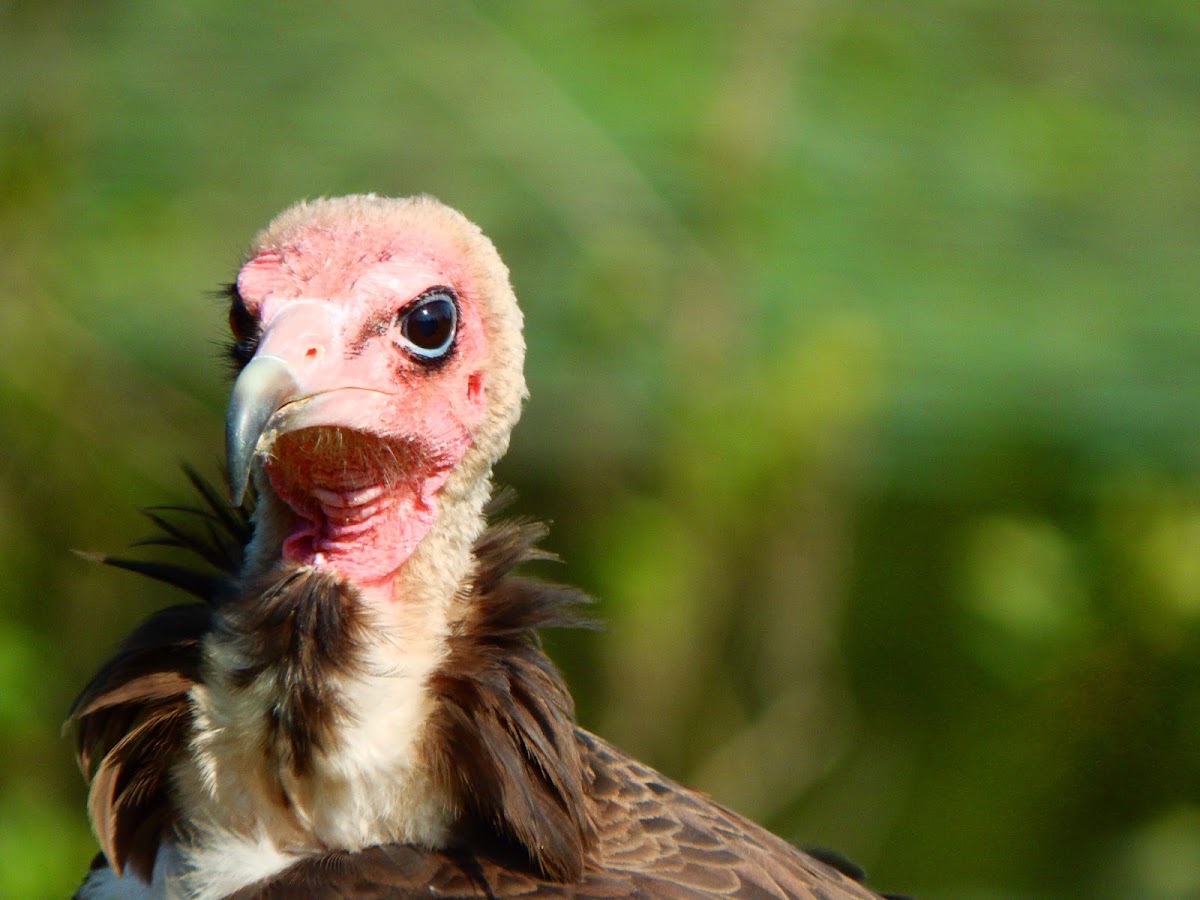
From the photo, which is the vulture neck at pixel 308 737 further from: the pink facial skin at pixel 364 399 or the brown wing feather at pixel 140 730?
the pink facial skin at pixel 364 399

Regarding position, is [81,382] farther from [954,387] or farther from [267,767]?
[954,387]

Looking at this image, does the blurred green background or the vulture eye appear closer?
the vulture eye

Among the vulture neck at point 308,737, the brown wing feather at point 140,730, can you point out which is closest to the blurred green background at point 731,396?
the brown wing feather at point 140,730

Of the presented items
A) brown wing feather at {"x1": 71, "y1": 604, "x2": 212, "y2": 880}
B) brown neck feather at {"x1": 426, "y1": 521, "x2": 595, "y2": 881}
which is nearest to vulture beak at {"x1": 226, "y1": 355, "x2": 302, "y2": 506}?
brown wing feather at {"x1": 71, "y1": 604, "x2": 212, "y2": 880}

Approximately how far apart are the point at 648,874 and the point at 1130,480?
3.21m

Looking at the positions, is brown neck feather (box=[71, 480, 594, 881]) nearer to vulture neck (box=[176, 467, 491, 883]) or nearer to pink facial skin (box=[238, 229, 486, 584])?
vulture neck (box=[176, 467, 491, 883])

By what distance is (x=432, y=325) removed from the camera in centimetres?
272

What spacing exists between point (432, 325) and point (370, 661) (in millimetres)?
570

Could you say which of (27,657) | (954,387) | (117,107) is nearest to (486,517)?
(27,657)

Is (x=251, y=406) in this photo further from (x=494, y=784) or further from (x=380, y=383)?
(x=494, y=784)

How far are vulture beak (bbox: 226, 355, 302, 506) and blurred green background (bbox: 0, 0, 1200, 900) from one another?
2260 mm

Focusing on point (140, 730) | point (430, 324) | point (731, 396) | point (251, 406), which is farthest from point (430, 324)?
point (731, 396)

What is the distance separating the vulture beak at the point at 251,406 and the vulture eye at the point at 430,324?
296mm

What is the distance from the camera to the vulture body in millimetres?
2459
